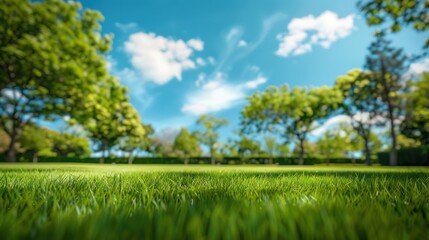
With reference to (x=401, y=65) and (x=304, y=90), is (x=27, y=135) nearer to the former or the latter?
(x=304, y=90)

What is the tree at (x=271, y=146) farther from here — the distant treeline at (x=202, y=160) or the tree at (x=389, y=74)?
the tree at (x=389, y=74)

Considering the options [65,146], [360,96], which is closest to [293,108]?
[360,96]

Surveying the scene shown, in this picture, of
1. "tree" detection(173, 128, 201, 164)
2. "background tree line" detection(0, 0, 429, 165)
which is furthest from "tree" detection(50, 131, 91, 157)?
"tree" detection(173, 128, 201, 164)

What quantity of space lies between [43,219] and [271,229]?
2.82 feet

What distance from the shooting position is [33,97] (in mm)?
14742

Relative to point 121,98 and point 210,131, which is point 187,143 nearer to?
point 210,131

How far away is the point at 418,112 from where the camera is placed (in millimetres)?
17188

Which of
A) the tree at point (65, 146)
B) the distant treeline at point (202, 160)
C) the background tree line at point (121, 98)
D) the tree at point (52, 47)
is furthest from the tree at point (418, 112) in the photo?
the tree at point (65, 146)

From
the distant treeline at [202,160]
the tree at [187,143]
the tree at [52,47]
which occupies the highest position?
the tree at [52,47]

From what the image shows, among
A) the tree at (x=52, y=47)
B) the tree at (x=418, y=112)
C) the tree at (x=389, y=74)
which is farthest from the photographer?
the tree at (x=389, y=74)

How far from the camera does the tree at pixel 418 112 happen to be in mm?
19203

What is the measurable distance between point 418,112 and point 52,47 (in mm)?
23823

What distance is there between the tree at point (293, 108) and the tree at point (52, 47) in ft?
98.0

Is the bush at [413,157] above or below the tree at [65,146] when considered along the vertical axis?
below
